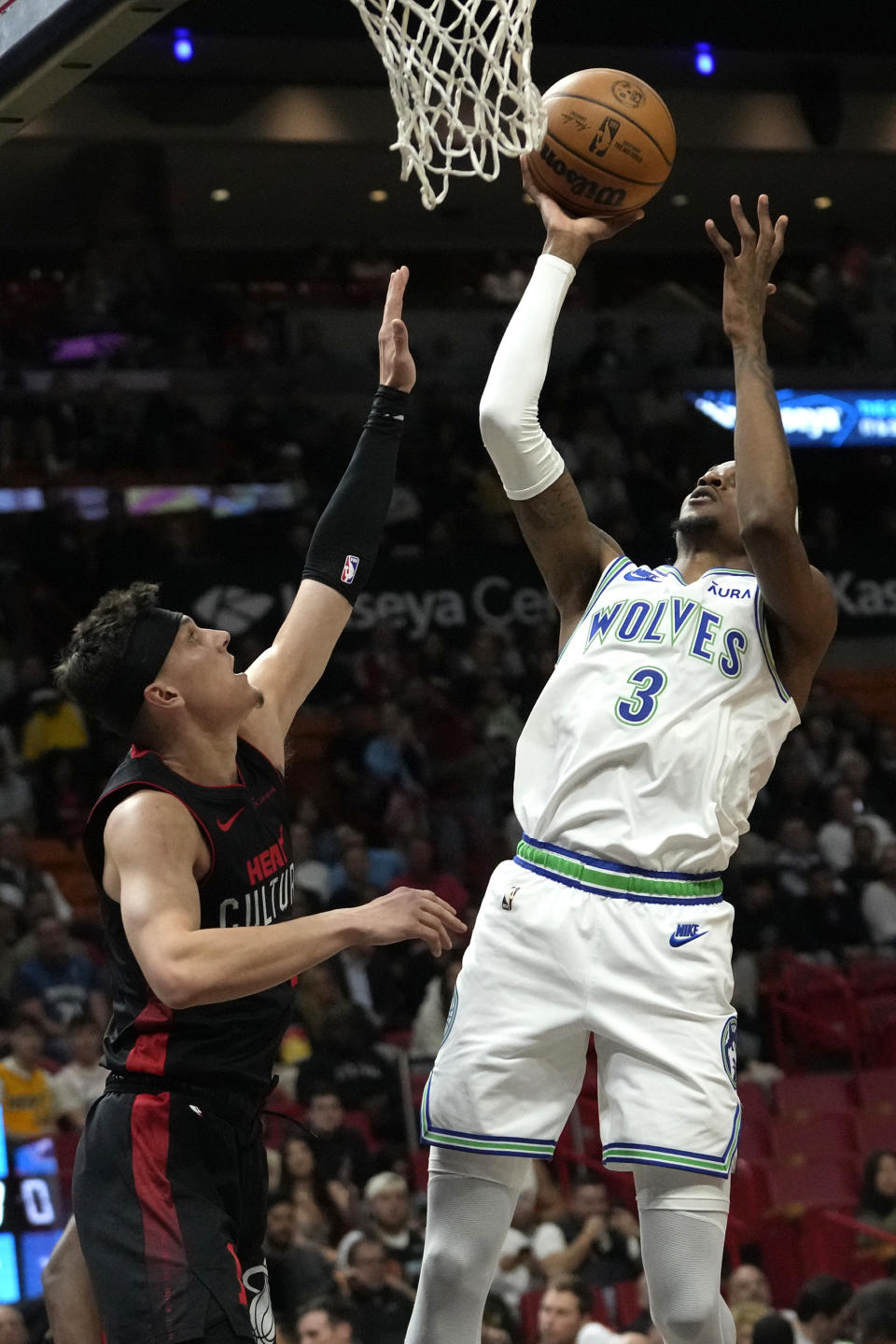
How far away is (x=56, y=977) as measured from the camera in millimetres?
9578

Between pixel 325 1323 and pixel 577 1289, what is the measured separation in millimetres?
1119

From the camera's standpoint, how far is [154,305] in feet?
54.7

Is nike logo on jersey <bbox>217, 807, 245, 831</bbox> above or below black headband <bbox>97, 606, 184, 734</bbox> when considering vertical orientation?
below

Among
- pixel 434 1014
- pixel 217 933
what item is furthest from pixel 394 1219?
pixel 217 933

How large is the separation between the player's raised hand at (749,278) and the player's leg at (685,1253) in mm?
1794

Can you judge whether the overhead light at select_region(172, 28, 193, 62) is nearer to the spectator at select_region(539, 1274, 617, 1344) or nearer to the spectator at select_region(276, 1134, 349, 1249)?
the spectator at select_region(276, 1134, 349, 1249)

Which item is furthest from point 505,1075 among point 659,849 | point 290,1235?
point 290,1235

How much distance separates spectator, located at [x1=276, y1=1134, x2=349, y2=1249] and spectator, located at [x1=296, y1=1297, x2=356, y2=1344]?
0.94 metres

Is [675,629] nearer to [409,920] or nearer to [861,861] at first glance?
[409,920]

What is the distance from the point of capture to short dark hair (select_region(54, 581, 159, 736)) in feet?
12.0

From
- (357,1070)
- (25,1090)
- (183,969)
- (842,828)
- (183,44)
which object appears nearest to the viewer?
(183,969)

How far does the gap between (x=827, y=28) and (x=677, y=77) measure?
1475mm

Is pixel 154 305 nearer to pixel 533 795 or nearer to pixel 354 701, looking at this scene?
pixel 354 701

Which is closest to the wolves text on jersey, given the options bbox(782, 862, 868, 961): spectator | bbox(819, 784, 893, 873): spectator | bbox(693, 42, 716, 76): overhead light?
bbox(782, 862, 868, 961): spectator
